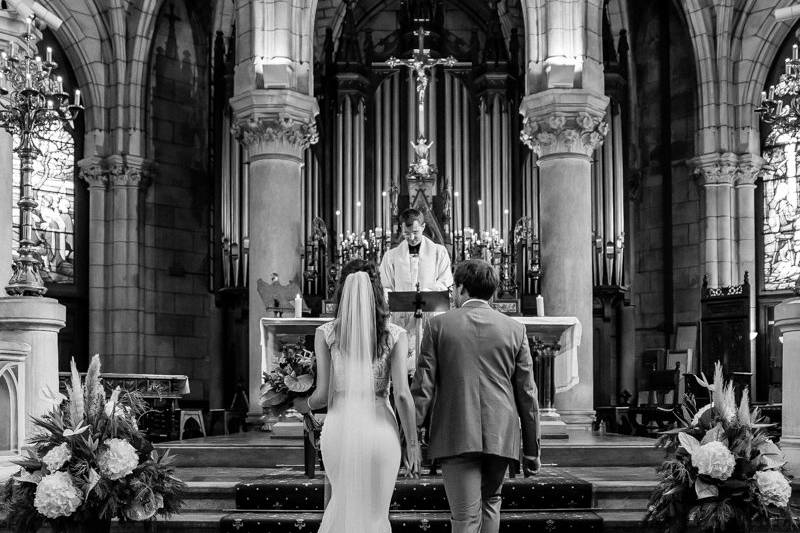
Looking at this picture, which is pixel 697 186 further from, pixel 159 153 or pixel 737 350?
pixel 159 153

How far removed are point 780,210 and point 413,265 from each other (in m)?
7.91

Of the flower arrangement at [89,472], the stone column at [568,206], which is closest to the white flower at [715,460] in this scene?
the flower arrangement at [89,472]

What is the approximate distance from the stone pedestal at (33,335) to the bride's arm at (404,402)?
371 centimetres

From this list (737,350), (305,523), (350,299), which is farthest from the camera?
(737,350)

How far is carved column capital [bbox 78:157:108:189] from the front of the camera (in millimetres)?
18906

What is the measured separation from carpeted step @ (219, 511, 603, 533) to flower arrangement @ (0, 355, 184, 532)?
103 centimetres

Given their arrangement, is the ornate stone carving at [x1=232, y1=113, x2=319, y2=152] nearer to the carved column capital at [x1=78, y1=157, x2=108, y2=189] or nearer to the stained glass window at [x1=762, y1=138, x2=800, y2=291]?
the carved column capital at [x1=78, y1=157, x2=108, y2=189]

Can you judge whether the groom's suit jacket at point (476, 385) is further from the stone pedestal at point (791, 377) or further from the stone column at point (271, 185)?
the stone column at point (271, 185)

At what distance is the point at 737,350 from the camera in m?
17.0

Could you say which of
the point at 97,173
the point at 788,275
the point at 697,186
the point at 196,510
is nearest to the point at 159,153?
the point at 97,173

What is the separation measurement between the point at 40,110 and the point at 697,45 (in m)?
11.8

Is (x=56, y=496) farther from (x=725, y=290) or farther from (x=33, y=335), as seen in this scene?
(x=725, y=290)

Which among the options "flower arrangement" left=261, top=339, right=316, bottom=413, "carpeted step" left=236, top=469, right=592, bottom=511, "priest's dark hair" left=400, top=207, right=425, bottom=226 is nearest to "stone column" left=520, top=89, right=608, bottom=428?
"priest's dark hair" left=400, top=207, right=425, bottom=226

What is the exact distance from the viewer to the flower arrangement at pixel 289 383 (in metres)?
8.84
